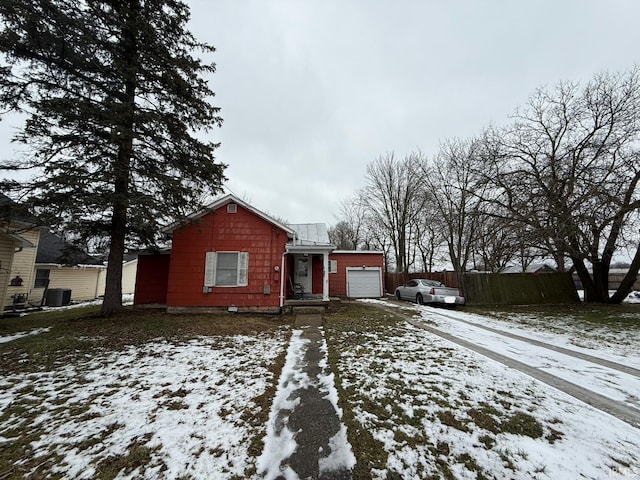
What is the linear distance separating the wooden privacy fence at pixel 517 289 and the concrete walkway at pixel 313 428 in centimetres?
1253

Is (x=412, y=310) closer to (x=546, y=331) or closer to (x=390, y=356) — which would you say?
(x=546, y=331)

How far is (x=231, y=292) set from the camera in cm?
945

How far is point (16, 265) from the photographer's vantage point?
12164 mm

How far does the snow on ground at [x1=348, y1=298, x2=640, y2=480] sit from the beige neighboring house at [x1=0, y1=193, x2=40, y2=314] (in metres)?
13.4

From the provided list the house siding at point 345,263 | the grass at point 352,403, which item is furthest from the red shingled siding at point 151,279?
the house siding at point 345,263

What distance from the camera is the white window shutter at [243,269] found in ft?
31.2

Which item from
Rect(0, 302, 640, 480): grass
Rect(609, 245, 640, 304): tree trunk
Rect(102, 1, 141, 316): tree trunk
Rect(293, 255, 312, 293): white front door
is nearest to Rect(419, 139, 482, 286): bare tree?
Rect(609, 245, 640, 304): tree trunk


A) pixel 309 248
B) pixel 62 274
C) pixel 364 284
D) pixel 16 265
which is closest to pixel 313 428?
pixel 309 248

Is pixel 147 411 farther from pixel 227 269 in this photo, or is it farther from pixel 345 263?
pixel 345 263

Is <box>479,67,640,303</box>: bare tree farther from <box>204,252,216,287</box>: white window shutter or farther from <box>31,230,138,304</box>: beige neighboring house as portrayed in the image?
<box>31,230,138,304</box>: beige neighboring house

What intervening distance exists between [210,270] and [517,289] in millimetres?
15909

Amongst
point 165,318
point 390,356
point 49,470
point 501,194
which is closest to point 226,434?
point 49,470

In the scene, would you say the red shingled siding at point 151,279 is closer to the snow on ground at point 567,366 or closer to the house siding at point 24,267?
the house siding at point 24,267

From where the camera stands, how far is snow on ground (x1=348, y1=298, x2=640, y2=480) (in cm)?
225
